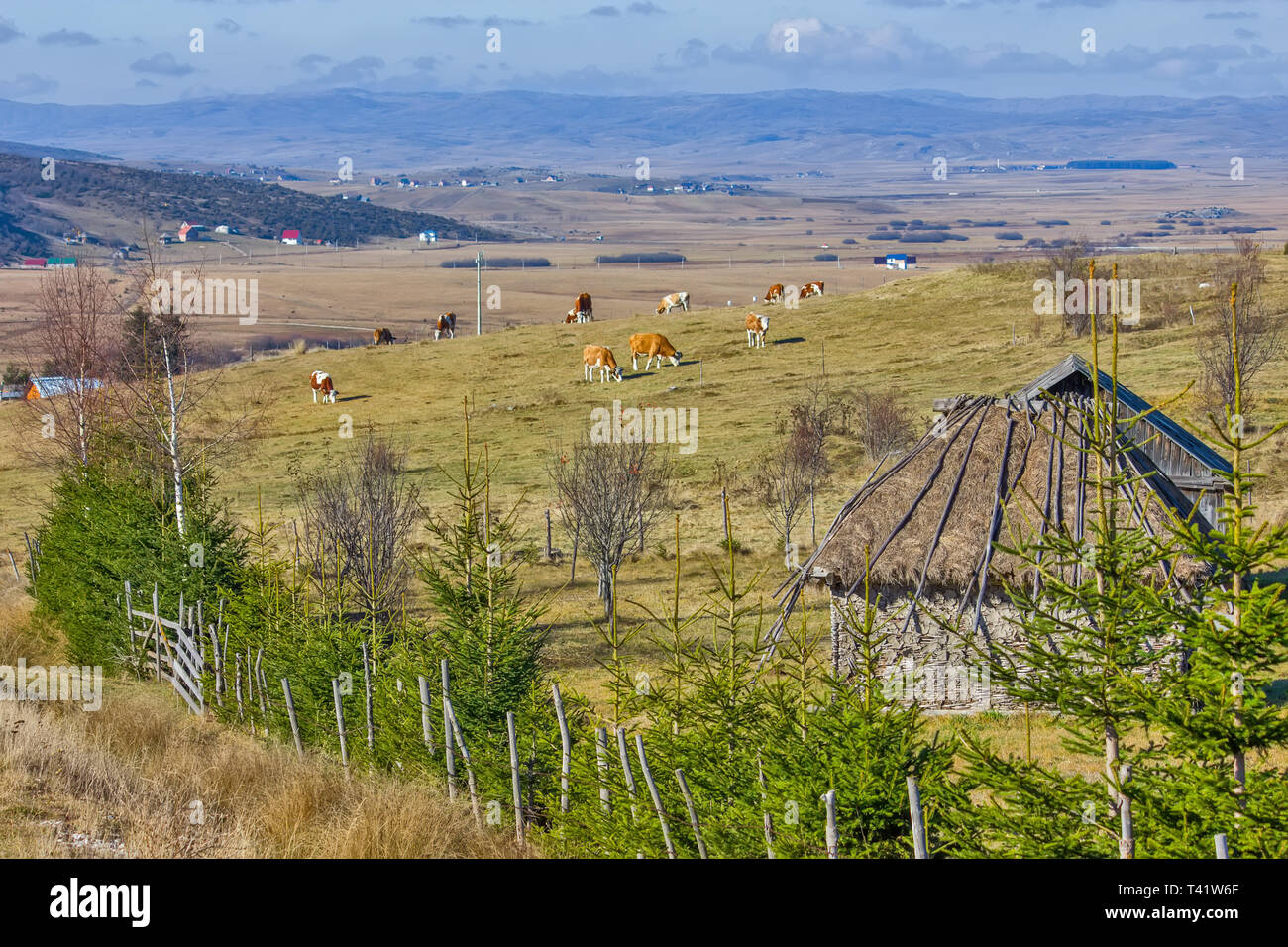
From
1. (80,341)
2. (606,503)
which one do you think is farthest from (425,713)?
(80,341)

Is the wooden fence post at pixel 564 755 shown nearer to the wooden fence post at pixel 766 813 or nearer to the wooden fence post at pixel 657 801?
the wooden fence post at pixel 657 801

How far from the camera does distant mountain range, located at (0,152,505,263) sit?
16312 cm

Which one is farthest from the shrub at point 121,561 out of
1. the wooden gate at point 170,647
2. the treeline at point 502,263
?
the treeline at point 502,263

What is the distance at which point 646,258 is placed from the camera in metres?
156

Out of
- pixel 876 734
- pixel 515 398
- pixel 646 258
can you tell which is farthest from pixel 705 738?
pixel 646 258

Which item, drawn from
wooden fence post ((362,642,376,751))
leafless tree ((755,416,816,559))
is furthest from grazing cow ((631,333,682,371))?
wooden fence post ((362,642,376,751))

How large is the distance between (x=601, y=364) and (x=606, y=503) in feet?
77.0

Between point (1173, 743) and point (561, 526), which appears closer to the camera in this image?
point (1173, 743)

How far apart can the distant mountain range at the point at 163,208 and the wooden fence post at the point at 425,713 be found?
158202 mm

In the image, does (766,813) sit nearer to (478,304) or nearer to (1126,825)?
(1126,825)

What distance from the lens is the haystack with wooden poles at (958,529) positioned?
1745cm

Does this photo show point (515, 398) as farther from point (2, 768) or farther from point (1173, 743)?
point (1173, 743)

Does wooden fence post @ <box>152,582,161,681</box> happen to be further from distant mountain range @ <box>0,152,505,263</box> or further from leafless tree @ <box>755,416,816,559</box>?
distant mountain range @ <box>0,152,505,263</box>

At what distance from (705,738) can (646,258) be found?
492 ft
